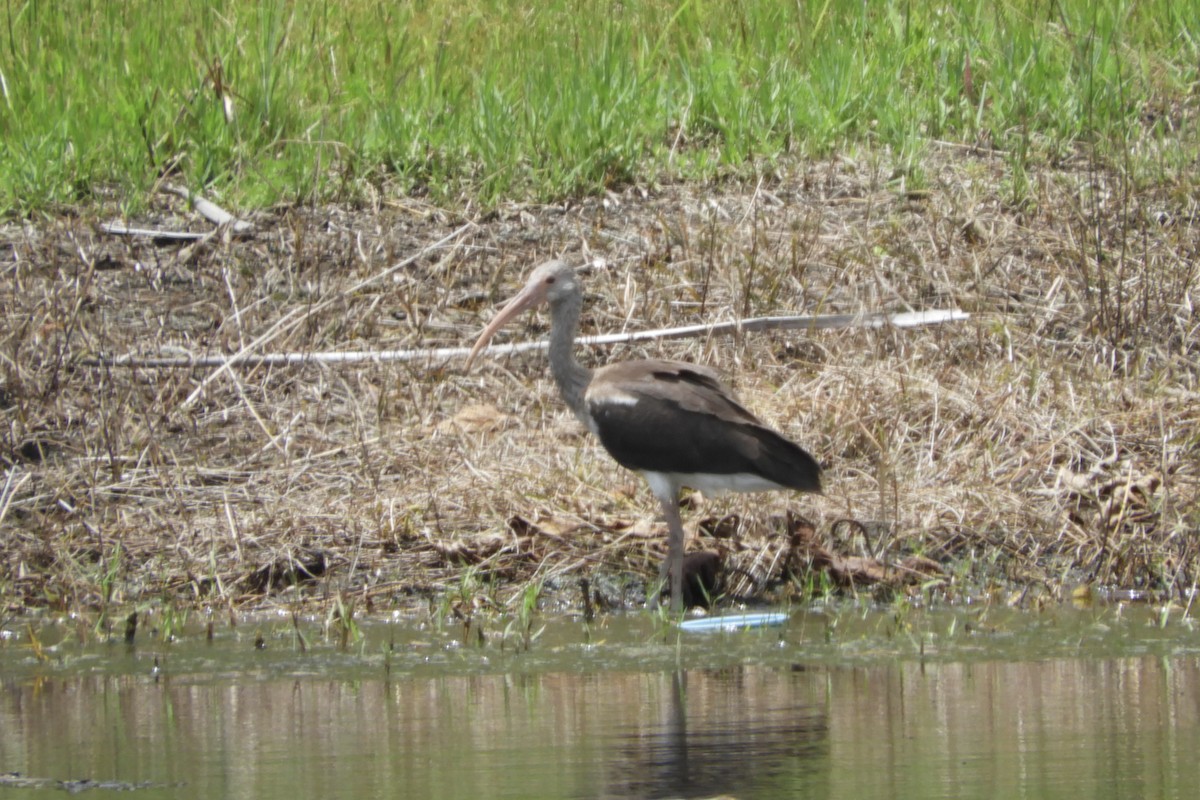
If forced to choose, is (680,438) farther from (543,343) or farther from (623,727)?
(623,727)

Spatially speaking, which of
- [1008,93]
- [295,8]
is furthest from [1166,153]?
[295,8]

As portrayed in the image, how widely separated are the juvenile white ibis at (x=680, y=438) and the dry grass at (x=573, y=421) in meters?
0.30

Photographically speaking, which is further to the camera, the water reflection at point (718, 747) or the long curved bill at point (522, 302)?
the long curved bill at point (522, 302)

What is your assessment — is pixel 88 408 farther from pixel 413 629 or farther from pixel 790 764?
pixel 790 764

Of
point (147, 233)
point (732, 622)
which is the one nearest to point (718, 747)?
point (732, 622)

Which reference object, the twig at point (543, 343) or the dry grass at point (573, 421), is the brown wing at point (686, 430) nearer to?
the dry grass at point (573, 421)

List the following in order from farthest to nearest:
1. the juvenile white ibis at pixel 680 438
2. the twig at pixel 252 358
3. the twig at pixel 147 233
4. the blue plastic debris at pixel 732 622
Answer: the twig at pixel 147 233 → the twig at pixel 252 358 → the juvenile white ibis at pixel 680 438 → the blue plastic debris at pixel 732 622

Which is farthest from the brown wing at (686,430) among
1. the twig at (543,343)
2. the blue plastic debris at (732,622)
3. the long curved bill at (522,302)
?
the twig at (543,343)

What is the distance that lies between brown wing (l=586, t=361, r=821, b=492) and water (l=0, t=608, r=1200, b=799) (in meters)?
0.59

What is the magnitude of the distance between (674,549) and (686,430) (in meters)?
0.46

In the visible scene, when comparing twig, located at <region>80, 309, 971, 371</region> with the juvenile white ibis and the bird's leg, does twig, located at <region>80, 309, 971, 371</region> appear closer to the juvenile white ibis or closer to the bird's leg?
the juvenile white ibis

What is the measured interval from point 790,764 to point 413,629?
7.72ft

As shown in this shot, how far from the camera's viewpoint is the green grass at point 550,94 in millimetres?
9906

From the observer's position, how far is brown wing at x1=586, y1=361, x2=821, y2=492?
6625 mm
